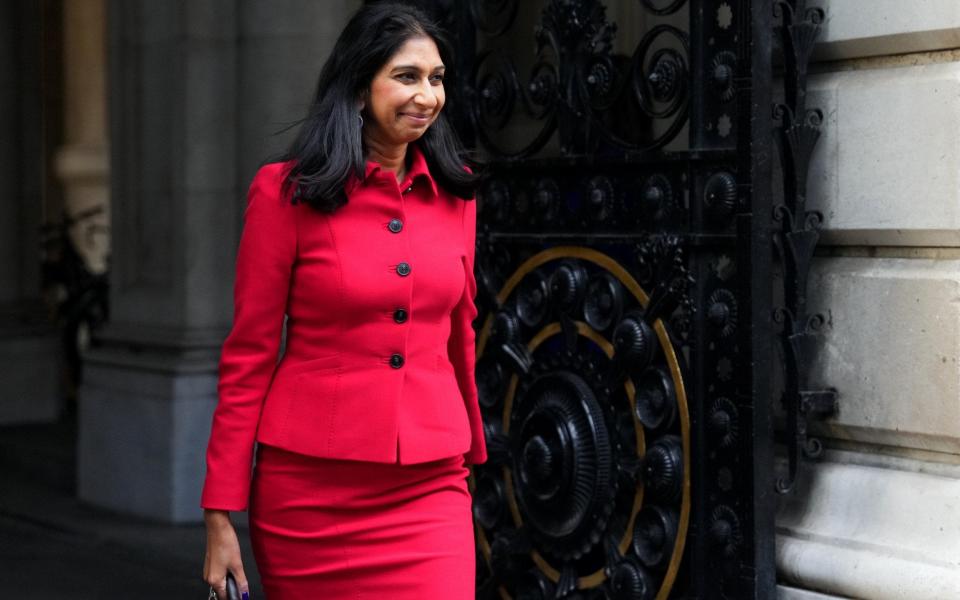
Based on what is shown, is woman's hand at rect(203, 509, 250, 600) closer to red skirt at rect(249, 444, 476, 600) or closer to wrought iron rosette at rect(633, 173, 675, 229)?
red skirt at rect(249, 444, 476, 600)

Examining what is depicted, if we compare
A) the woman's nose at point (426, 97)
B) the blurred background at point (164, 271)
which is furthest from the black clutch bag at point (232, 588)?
the blurred background at point (164, 271)

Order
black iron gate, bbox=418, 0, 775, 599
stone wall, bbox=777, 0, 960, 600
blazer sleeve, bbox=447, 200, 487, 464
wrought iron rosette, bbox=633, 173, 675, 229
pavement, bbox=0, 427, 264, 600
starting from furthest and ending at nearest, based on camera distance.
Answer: pavement, bbox=0, 427, 264, 600 → wrought iron rosette, bbox=633, 173, 675, 229 → black iron gate, bbox=418, 0, 775, 599 → stone wall, bbox=777, 0, 960, 600 → blazer sleeve, bbox=447, 200, 487, 464

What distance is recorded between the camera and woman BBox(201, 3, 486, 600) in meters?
3.79

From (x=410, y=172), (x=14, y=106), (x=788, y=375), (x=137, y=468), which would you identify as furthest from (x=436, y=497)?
(x=14, y=106)

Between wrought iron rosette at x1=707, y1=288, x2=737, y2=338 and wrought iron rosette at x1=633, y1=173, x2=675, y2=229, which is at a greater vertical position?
wrought iron rosette at x1=633, y1=173, x2=675, y2=229

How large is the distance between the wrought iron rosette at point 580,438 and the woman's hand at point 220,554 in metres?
1.66

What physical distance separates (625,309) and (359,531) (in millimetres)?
1696

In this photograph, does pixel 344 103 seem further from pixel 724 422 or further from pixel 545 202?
pixel 545 202

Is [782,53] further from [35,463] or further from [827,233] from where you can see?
[35,463]

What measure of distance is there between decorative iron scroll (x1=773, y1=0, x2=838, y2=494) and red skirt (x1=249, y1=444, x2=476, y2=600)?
133 centimetres

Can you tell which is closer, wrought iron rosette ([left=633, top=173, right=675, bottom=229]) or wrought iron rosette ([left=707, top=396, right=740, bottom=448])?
wrought iron rosette ([left=707, top=396, right=740, bottom=448])

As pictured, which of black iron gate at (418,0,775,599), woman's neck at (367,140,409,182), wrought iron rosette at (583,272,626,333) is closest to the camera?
woman's neck at (367,140,409,182)

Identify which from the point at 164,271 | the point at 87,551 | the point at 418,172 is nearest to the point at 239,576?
the point at 418,172

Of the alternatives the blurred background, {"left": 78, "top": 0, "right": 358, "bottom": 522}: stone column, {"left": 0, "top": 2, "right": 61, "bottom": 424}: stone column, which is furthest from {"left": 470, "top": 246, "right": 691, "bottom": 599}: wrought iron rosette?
{"left": 0, "top": 2, "right": 61, "bottom": 424}: stone column
